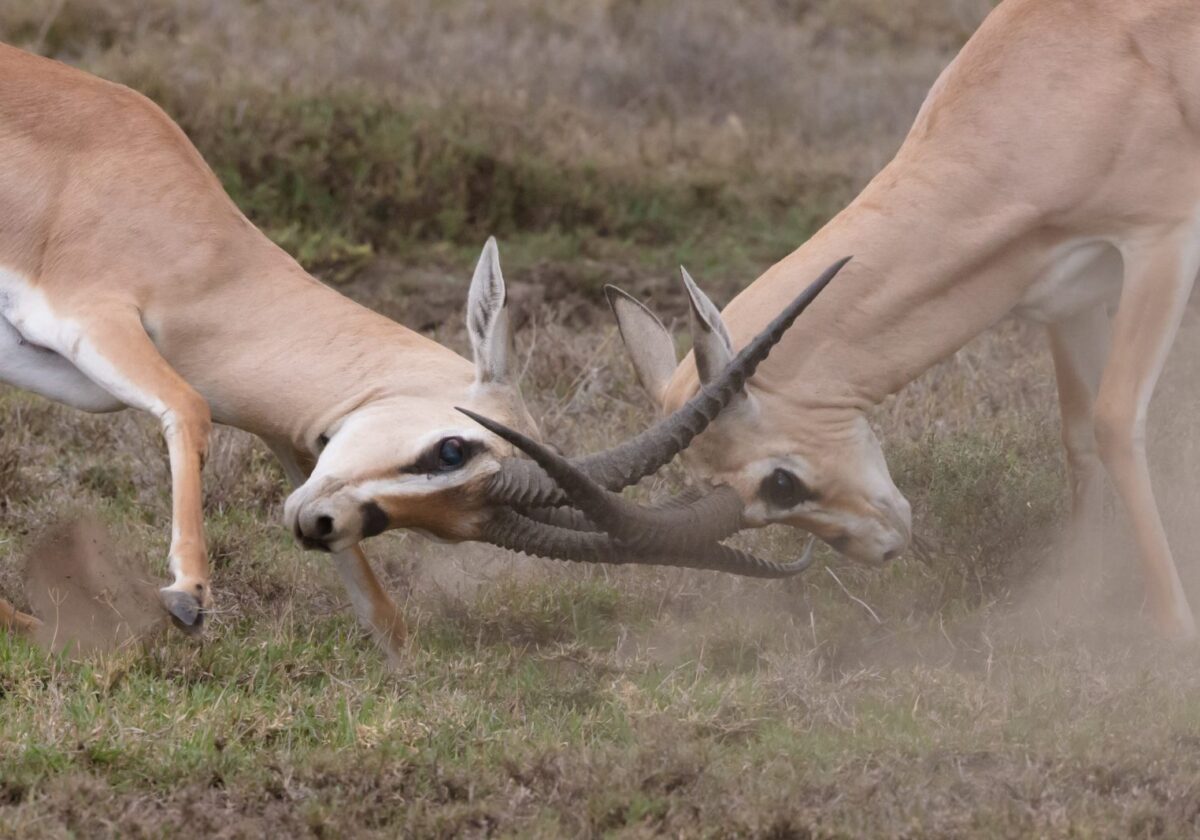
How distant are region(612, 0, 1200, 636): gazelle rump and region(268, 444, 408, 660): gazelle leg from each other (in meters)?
1.03

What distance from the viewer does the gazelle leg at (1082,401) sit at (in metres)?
6.53

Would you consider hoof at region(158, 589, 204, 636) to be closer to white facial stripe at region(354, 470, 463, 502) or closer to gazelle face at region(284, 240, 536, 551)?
gazelle face at region(284, 240, 536, 551)

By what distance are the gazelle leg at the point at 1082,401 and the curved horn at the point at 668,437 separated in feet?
5.01

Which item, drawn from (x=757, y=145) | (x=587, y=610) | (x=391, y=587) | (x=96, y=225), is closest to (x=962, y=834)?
(x=587, y=610)

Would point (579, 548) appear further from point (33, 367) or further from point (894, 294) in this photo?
point (33, 367)

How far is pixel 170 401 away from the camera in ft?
17.3

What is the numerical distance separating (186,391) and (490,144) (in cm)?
588

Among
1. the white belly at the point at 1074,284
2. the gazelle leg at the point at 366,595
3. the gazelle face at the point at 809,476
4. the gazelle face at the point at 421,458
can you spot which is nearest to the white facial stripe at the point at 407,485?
the gazelle face at the point at 421,458

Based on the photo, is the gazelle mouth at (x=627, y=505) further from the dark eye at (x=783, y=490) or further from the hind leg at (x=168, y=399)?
the hind leg at (x=168, y=399)

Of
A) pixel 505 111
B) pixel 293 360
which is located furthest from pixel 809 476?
pixel 505 111

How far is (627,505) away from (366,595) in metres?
1.03

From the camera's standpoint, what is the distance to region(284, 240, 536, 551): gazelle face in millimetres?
5047

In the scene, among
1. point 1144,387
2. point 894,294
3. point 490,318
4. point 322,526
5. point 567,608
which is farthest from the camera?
point 567,608

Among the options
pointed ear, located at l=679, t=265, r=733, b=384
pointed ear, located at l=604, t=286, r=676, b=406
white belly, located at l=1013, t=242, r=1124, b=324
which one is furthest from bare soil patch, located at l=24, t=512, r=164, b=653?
white belly, located at l=1013, t=242, r=1124, b=324
